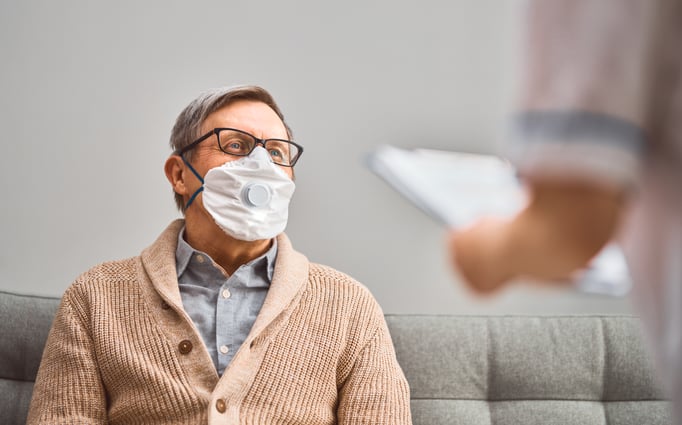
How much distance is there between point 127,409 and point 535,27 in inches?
46.5

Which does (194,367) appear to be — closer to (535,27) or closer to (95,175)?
(95,175)

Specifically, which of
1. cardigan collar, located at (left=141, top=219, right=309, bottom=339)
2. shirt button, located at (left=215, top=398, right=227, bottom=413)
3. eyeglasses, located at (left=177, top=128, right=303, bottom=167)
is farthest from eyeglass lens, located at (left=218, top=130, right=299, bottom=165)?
shirt button, located at (left=215, top=398, right=227, bottom=413)

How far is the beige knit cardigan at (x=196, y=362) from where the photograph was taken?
4.54ft

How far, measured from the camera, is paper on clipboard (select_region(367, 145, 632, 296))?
56 cm

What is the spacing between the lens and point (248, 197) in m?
1.51

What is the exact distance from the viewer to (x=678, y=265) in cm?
51

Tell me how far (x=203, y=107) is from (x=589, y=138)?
1.31m

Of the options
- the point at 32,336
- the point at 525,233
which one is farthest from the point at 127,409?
the point at 525,233

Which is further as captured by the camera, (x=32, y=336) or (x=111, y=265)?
(x=32, y=336)

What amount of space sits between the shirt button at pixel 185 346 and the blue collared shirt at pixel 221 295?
6 centimetres

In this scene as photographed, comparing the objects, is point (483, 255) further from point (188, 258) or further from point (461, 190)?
point (188, 258)

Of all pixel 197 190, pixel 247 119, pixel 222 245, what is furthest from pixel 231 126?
pixel 222 245

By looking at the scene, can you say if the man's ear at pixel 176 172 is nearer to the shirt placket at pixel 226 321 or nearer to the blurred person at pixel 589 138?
the shirt placket at pixel 226 321

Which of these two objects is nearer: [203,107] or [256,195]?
[256,195]
